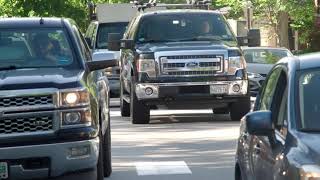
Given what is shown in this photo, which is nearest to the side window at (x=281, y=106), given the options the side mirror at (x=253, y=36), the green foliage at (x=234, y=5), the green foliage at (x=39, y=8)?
the side mirror at (x=253, y=36)

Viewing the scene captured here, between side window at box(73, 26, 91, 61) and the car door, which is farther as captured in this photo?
side window at box(73, 26, 91, 61)

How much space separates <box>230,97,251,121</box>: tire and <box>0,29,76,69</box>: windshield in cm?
741

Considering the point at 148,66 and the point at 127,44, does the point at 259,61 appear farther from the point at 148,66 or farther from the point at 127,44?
the point at 148,66

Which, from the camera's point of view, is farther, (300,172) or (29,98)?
(29,98)

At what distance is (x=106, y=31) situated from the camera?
25.3 meters

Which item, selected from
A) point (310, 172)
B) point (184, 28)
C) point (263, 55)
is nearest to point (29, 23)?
point (310, 172)

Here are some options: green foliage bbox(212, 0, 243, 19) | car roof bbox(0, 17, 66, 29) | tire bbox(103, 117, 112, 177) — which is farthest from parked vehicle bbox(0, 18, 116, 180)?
green foliage bbox(212, 0, 243, 19)

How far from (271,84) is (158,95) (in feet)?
30.5

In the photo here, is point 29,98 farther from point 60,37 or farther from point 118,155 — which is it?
point 118,155

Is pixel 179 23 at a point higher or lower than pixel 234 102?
higher

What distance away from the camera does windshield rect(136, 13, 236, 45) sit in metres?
17.3

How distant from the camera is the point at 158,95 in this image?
1645 centimetres

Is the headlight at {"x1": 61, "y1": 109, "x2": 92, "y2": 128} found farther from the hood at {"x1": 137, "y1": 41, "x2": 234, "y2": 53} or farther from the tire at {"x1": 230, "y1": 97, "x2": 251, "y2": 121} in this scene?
the tire at {"x1": 230, "y1": 97, "x2": 251, "y2": 121}

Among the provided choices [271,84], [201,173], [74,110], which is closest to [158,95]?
[201,173]
